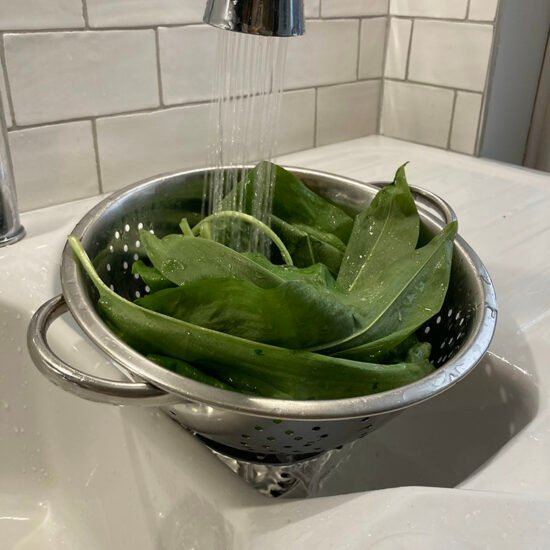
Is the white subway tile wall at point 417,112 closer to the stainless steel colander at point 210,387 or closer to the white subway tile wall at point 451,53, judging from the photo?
the white subway tile wall at point 451,53

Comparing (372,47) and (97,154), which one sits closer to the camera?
(97,154)

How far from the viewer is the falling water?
0.41 m

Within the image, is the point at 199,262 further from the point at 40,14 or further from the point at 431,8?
the point at 431,8

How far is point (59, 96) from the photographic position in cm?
51

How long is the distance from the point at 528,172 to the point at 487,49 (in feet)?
0.48

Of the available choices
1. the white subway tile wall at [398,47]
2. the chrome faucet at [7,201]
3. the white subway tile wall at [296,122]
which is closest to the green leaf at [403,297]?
the chrome faucet at [7,201]

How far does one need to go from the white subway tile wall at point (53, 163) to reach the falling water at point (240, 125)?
0.13 metres

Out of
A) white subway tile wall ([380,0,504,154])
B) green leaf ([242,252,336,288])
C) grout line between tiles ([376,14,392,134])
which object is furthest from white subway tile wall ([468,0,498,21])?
green leaf ([242,252,336,288])

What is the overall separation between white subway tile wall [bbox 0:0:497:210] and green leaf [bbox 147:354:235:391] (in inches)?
12.6

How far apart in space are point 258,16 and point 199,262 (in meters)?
0.13

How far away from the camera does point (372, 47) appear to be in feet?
2.49

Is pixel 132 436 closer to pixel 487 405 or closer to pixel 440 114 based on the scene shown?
pixel 487 405

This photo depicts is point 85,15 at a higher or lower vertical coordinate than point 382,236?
higher

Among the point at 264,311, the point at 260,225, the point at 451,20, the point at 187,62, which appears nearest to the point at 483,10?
the point at 451,20
